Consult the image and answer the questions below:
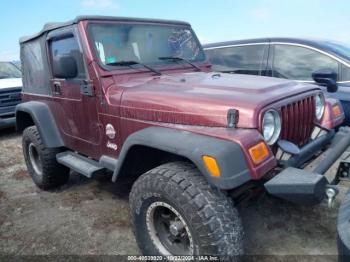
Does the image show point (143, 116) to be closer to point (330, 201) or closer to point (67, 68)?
point (67, 68)

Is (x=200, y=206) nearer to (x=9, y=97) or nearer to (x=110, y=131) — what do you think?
(x=110, y=131)

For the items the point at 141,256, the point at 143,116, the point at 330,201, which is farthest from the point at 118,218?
the point at 330,201

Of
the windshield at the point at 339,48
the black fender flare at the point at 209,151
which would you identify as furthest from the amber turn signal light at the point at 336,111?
the black fender flare at the point at 209,151

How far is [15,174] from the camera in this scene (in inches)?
204

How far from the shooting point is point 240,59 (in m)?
5.32

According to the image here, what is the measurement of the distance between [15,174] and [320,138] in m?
4.19

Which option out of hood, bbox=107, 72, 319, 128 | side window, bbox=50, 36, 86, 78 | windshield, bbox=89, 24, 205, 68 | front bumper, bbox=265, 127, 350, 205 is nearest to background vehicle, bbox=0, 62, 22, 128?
side window, bbox=50, 36, 86, 78

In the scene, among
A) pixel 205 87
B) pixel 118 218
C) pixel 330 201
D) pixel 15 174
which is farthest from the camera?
pixel 15 174

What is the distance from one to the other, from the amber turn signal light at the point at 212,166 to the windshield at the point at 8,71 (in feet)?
26.3

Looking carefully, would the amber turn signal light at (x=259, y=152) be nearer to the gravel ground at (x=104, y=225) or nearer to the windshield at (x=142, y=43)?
the gravel ground at (x=104, y=225)

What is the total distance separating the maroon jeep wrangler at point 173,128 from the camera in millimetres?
2232

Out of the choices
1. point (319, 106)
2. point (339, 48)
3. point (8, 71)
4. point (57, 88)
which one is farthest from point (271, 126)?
point (8, 71)

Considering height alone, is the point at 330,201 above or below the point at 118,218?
above

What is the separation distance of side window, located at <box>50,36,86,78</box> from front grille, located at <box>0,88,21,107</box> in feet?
14.9
